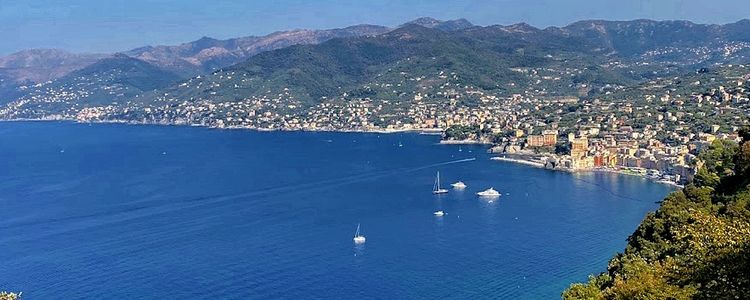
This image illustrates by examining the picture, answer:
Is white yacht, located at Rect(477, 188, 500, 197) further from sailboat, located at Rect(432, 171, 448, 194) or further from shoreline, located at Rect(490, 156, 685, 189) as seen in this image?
shoreline, located at Rect(490, 156, 685, 189)

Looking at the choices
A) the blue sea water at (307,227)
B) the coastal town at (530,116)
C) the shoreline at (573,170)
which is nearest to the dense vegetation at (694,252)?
the blue sea water at (307,227)

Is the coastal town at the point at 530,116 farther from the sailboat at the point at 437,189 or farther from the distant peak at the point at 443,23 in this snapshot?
the distant peak at the point at 443,23

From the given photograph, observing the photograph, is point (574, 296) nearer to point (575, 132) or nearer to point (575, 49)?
point (575, 132)

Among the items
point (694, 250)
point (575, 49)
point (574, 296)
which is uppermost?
point (575, 49)

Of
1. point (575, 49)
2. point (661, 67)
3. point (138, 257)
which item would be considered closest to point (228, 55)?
point (575, 49)

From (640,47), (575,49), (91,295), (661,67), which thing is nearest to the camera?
(91,295)
